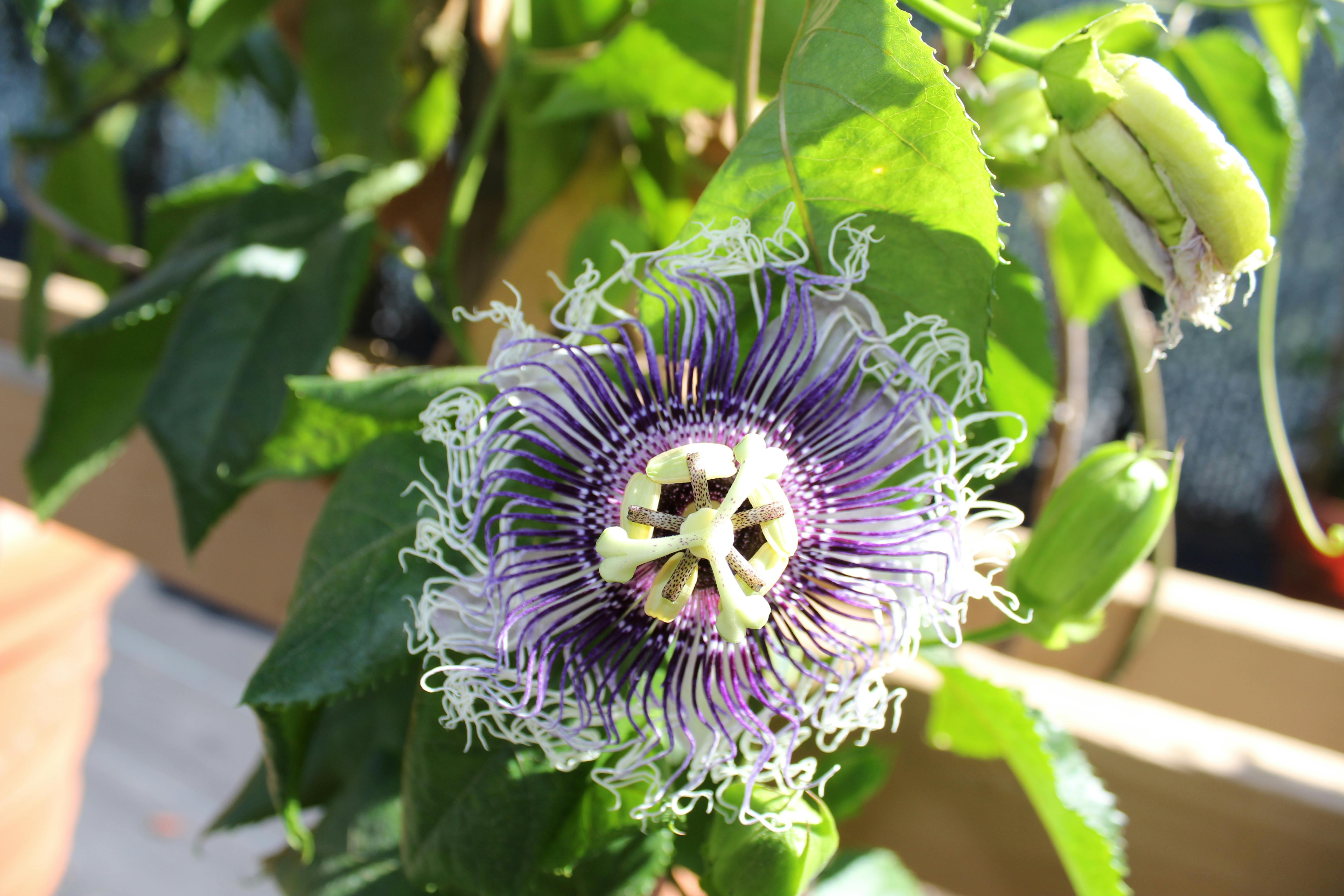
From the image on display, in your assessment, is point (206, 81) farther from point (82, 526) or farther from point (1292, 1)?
point (1292, 1)

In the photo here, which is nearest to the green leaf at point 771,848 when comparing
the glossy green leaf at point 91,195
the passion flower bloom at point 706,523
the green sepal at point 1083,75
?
the passion flower bloom at point 706,523

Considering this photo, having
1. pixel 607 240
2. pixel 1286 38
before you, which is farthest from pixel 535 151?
pixel 1286 38

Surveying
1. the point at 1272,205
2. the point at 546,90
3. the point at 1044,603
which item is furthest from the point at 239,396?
the point at 1272,205

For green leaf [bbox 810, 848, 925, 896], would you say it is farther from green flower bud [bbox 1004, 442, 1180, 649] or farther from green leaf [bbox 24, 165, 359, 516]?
green leaf [bbox 24, 165, 359, 516]

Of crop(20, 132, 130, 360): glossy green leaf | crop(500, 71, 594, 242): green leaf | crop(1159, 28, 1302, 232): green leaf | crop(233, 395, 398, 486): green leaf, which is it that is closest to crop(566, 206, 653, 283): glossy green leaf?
crop(500, 71, 594, 242): green leaf

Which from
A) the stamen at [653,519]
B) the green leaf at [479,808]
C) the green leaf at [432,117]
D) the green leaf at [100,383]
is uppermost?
the stamen at [653,519]

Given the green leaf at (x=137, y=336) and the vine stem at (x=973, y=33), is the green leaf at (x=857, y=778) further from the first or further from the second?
the green leaf at (x=137, y=336)
